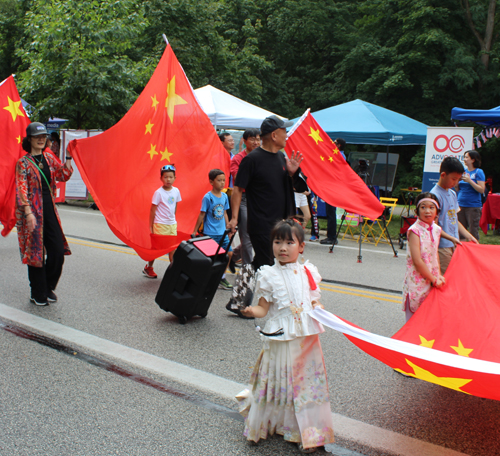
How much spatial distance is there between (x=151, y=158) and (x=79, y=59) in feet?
38.5

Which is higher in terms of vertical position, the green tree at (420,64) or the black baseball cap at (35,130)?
the green tree at (420,64)

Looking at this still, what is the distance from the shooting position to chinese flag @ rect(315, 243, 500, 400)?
107 inches

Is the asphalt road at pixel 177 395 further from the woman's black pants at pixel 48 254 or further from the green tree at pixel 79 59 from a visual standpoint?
the green tree at pixel 79 59

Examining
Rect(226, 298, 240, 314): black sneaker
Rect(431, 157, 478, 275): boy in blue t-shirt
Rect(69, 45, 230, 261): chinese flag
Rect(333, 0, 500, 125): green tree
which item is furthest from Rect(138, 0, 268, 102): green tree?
Rect(431, 157, 478, 275): boy in blue t-shirt

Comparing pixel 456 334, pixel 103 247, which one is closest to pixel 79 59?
pixel 103 247

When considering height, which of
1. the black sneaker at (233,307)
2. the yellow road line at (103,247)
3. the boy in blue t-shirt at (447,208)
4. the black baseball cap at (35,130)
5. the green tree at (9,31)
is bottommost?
the yellow road line at (103,247)

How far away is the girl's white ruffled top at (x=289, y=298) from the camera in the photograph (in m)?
3.15

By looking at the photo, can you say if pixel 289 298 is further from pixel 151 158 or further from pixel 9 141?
pixel 9 141

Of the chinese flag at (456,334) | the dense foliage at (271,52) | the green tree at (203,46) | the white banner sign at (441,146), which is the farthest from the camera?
the green tree at (203,46)

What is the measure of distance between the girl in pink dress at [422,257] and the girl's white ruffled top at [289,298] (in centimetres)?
134

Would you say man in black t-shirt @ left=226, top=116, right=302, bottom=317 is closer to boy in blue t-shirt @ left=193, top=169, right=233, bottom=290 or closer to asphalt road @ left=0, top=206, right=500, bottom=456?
asphalt road @ left=0, top=206, right=500, bottom=456

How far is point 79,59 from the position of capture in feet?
57.2

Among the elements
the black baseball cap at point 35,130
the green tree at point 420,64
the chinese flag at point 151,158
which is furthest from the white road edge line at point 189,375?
the green tree at point 420,64

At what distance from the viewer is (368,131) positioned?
14.8 metres
